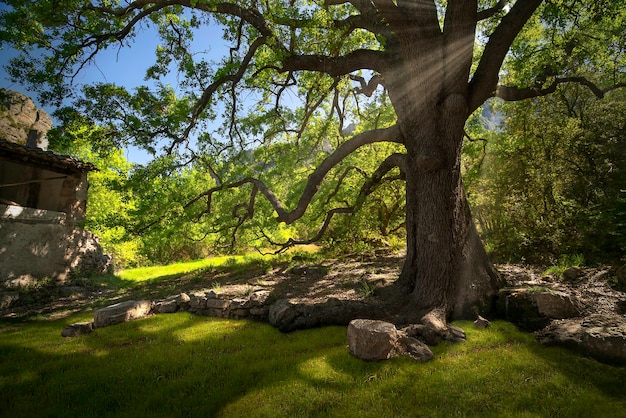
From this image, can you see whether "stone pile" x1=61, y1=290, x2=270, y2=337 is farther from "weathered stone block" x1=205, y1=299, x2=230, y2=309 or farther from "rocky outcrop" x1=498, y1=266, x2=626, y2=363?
"rocky outcrop" x1=498, y1=266, x2=626, y2=363

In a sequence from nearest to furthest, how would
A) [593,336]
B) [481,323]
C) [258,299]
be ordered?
[593,336] < [481,323] < [258,299]

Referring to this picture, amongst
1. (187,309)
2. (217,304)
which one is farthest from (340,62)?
(187,309)

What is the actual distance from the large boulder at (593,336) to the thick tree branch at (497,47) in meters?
4.70

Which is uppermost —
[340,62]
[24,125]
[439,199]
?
[24,125]

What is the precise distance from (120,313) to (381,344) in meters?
5.93

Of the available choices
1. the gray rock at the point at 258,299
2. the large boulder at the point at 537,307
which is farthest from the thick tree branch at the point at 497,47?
the gray rock at the point at 258,299

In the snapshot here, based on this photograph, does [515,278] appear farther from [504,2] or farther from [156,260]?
[156,260]

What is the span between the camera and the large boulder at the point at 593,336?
4184 millimetres

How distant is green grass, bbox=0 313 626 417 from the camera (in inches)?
133

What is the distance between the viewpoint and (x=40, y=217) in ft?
40.3

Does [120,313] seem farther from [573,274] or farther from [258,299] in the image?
[573,274]

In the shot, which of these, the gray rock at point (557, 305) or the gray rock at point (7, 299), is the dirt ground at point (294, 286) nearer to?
the gray rock at point (7, 299)

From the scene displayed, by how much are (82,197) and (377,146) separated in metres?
14.4

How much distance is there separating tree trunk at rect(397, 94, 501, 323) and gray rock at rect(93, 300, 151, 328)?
625cm
